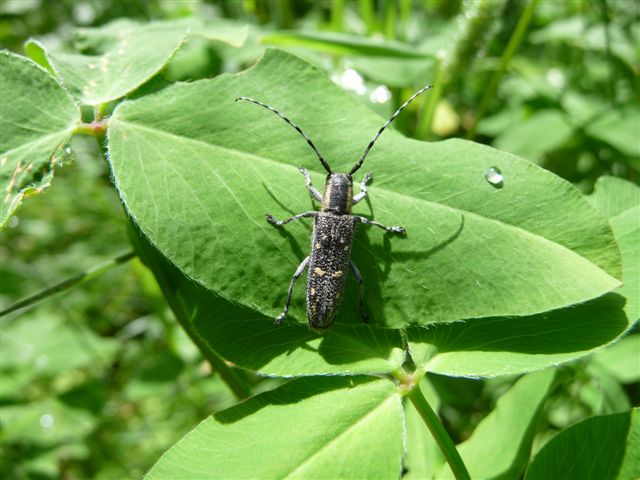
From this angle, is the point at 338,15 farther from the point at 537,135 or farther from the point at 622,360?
the point at 622,360

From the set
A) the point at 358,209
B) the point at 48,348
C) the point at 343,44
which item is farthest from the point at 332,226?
the point at 48,348

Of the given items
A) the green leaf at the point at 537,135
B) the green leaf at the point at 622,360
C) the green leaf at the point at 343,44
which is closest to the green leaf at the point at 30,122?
the green leaf at the point at 343,44

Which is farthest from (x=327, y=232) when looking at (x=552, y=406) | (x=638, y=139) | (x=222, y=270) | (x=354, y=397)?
(x=638, y=139)

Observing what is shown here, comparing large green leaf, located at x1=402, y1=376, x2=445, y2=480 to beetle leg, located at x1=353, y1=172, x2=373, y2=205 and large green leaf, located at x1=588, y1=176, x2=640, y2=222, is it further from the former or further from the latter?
large green leaf, located at x1=588, y1=176, x2=640, y2=222

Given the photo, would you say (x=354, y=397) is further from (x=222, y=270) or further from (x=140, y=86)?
(x=140, y=86)

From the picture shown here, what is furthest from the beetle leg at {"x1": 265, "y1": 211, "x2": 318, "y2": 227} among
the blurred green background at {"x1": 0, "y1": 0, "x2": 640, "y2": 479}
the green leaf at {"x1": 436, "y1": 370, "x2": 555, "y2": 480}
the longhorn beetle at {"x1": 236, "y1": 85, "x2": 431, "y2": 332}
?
the blurred green background at {"x1": 0, "y1": 0, "x2": 640, "y2": 479}

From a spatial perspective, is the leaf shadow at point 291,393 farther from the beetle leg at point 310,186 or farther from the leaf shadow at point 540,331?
the beetle leg at point 310,186
